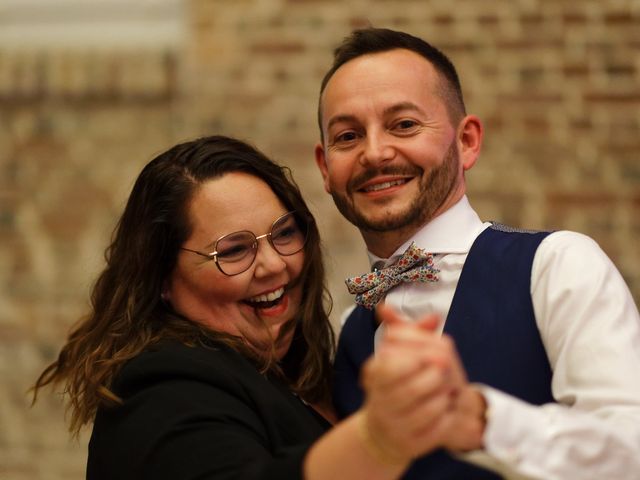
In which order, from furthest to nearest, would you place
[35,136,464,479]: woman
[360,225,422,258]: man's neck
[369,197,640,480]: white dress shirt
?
[360,225,422,258]: man's neck, [35,136,464,479]: woman, [369,197,640,480]: white dress shirt

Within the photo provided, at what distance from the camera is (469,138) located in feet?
7.90

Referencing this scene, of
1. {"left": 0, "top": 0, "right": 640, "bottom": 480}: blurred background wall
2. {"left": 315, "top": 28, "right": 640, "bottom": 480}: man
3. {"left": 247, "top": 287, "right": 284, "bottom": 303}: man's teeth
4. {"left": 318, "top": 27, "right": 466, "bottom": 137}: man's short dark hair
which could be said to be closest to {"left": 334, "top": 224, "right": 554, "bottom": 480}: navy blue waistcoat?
{"left": 315, "top": 28, "right": 640, "bottom": 480}: man

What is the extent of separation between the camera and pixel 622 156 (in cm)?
419

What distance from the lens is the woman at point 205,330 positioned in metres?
1.86

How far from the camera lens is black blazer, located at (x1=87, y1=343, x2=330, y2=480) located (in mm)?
1702

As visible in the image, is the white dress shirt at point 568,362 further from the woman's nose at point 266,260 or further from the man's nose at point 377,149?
the woman's nose at point 266,260

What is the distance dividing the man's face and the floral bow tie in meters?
0.09

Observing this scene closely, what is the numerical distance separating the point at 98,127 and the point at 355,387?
2881 mm

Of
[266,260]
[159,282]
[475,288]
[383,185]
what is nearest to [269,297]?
[266,260]

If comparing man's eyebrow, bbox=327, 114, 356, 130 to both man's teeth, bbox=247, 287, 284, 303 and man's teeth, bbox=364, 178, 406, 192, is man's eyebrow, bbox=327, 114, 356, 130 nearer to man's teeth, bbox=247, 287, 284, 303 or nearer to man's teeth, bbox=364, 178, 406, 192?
man's teeth, bbox=364, 178, 406, 192

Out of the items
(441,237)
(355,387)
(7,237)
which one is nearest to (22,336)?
(7,237)

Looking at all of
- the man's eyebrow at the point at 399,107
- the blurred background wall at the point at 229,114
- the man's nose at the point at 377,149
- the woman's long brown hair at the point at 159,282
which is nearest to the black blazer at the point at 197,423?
the woman's long brown hair at the point at 159,282

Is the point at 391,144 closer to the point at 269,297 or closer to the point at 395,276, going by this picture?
the point at 395,276

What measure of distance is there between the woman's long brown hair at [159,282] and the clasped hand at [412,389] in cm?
90
